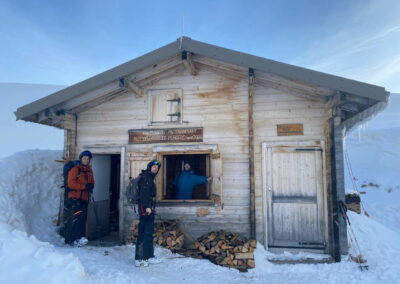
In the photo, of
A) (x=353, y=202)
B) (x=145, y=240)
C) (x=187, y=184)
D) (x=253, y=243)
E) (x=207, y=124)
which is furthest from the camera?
(x=353, y=202)

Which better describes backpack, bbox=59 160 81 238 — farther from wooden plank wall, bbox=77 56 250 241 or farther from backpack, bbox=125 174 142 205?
backpack, bbox=125 174 142 205

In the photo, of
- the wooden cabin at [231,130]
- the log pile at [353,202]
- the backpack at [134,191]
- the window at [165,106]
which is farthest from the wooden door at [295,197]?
the log pile at [353,202]

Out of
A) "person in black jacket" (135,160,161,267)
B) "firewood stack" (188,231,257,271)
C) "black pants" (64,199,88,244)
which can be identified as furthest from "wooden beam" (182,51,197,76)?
"black pants" (64,199,88,244)

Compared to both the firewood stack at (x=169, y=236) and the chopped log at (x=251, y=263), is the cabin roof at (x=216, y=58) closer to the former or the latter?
the firewood stack at (x=169, y=236)

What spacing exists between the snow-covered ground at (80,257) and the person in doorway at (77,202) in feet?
1.06

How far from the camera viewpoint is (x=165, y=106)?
704 centimetres

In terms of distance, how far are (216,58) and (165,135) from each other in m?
2.30

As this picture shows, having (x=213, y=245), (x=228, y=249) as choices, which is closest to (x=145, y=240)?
(x=213, y=245)

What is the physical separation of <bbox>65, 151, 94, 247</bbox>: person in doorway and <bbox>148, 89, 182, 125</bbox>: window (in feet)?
6.25

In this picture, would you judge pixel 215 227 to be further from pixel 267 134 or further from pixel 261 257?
pixel 267 134

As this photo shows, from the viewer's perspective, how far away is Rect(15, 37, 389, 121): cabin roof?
16.7 feet

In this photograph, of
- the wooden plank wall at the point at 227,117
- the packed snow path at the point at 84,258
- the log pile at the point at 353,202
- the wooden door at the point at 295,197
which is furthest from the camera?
the log pile at the point at 353,202

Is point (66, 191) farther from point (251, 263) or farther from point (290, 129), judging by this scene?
point (290, 129)

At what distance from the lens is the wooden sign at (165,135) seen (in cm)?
680
